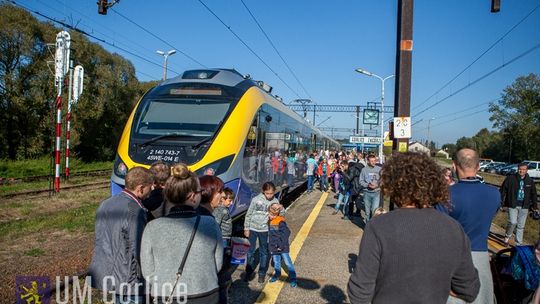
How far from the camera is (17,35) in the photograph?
85.1 ft

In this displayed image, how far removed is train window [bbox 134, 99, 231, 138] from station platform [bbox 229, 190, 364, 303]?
8.60 feet

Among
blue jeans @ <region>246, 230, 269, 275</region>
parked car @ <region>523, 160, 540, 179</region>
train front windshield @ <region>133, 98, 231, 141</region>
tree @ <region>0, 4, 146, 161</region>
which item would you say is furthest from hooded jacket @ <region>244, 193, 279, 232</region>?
parked car @ <region>523, 160, 540, 179</region>

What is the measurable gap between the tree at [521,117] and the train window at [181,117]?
2682 inches

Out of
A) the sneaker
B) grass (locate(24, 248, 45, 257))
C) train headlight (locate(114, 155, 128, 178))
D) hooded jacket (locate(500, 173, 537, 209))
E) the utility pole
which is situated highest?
the utility pole

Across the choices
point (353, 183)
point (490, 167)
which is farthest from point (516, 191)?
point (490, 167)

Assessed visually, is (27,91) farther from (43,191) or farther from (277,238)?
(277,238)

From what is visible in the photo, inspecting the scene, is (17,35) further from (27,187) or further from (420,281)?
(420,281)

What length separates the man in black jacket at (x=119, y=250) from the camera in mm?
3195

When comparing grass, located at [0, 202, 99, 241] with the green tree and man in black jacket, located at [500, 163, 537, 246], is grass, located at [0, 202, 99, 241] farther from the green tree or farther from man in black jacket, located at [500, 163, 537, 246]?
the green tree

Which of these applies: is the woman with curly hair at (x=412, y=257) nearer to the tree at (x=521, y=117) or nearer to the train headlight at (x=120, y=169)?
the train headlight at (x=120, y=169)

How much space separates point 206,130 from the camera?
7.52 metres

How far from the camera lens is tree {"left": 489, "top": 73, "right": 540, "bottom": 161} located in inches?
2552

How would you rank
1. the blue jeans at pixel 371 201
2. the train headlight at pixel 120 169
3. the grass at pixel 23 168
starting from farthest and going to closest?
1. the grass at pixel 23 168
2. the blue jeans at pixel 371 201
3. the train headlight at pixel 120 169

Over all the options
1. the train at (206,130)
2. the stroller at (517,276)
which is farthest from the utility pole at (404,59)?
the stroller at (517,276)
